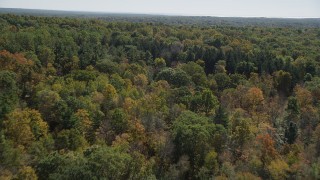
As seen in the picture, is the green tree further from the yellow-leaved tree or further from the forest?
the yellow-leaved tree

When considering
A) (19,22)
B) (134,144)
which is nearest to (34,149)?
(134,144)

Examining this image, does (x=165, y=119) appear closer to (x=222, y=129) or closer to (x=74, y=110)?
(x=222, y=129)

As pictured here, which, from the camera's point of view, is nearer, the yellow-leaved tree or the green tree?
→ the yellow-leaved tree

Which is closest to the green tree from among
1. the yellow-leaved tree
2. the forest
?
the forest

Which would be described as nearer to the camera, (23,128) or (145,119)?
(23,128)

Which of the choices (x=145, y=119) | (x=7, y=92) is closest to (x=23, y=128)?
(x=7, y=92)

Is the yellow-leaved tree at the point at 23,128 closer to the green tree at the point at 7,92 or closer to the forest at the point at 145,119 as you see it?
the forest at the point at 145,119

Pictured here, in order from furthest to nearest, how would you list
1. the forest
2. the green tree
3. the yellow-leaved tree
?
1. the green tree
2. the yellow-leaved tree
3. the forest

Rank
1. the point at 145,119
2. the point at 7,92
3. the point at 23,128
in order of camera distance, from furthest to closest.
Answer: the point at 7,92 < the point at 145,119 < the point at 23,128

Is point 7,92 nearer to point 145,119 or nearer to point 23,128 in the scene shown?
point 23,128
